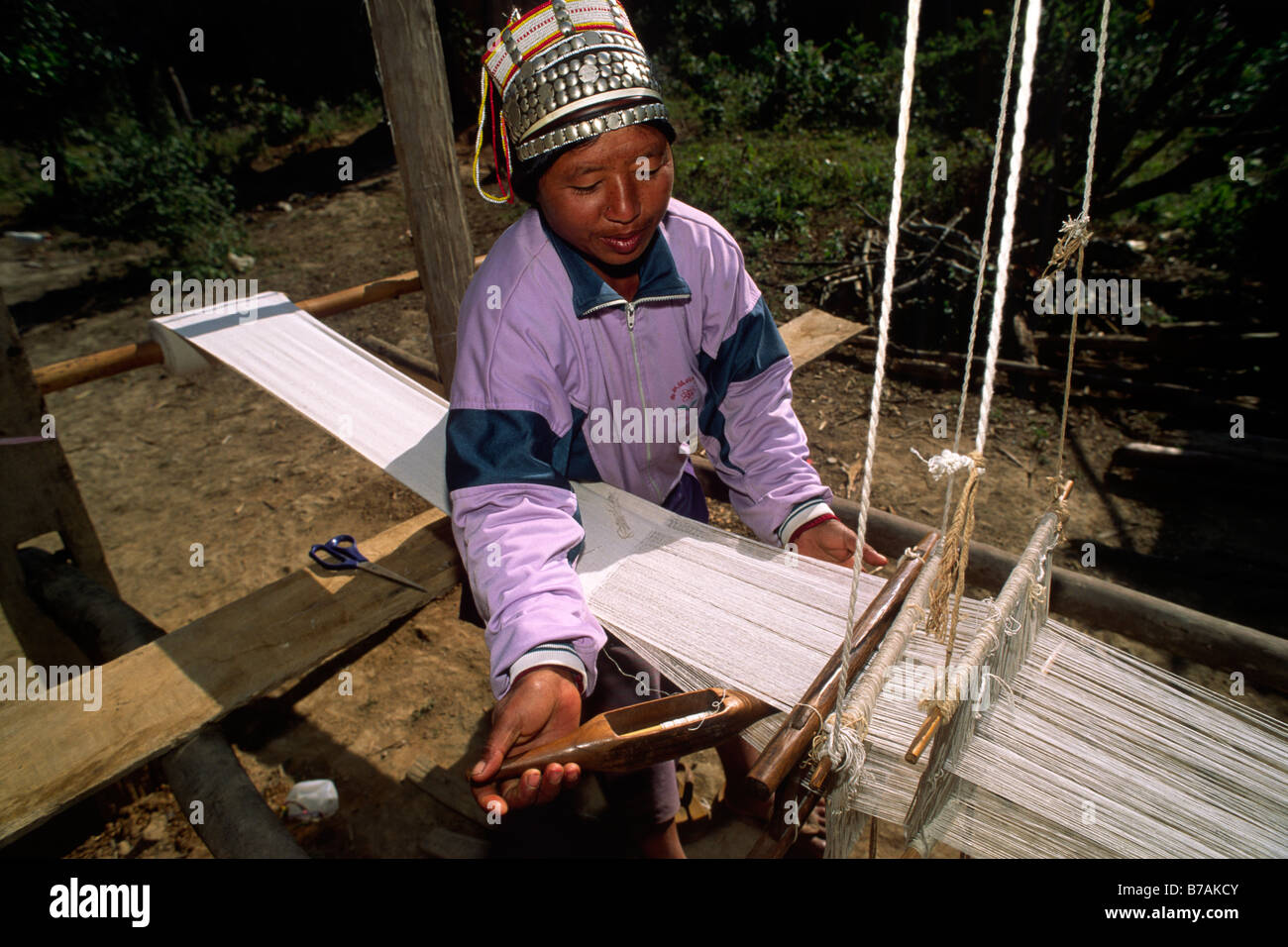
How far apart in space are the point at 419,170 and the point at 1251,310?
258 inches

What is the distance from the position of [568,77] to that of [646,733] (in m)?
1.29

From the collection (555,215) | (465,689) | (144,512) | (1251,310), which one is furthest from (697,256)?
(1251,310)

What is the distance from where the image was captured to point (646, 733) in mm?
1063

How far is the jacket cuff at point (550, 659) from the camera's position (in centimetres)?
140

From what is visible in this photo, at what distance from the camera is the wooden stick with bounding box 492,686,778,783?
1075 mm

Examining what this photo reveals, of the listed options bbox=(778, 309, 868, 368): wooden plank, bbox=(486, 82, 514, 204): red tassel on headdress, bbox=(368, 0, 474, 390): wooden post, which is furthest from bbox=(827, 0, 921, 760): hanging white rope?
bbox=(778, 309, 868, 368): wooden plank

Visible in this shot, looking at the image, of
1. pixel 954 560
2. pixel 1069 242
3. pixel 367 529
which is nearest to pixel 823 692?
pixel 954 560

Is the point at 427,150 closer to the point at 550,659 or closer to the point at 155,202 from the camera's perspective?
the point at 550,659

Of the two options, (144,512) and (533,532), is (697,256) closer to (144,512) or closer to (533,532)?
(533,532)

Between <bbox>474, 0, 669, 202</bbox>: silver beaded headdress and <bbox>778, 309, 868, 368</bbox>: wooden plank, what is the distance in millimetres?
2035

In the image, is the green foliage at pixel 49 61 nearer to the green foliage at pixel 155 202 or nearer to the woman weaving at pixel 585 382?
the green foliage at pixel 155 202

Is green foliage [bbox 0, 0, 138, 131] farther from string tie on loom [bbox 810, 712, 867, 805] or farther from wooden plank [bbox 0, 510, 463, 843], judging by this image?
string tie on loom [bbox 810, 712, 867, 805]

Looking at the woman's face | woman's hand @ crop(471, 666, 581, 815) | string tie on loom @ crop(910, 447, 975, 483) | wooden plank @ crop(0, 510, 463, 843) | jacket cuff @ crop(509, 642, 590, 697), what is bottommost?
wooden plank @ crop(0, 510, 463, 843)

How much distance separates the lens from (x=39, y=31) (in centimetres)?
714
